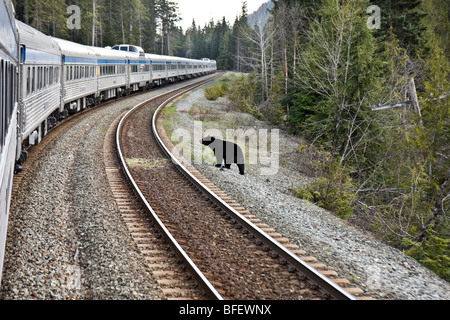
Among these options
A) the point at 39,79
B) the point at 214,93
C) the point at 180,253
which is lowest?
the point at 180,253

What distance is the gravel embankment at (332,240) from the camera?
6.01 meters

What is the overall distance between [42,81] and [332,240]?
914 cm

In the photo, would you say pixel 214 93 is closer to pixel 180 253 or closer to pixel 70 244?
pixel 70 244

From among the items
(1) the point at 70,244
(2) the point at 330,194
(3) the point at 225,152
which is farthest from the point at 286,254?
(3) the point at 225,152

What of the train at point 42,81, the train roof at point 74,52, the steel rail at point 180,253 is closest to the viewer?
the train at point 42,81

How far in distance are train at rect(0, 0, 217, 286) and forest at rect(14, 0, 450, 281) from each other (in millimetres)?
7102

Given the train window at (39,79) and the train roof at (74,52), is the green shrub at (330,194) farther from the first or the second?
the train roof at (74,52)

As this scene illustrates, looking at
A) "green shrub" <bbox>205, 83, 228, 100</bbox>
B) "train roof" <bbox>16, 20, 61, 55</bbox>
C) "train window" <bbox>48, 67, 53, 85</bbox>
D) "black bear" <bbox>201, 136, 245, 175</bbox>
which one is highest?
"green shrub" <bbox>205, 83, 228, 100</bbox>

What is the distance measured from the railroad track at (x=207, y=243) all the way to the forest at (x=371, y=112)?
3.51m

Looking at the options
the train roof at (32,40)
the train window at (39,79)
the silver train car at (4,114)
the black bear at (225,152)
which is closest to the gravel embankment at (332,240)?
the black bear at (225,152)

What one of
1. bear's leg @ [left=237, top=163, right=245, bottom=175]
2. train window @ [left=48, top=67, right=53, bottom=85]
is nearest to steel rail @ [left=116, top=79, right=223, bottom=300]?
bear's leg @ [left=237, top=163, right=245, bottom=175]

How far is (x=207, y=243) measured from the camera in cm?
700

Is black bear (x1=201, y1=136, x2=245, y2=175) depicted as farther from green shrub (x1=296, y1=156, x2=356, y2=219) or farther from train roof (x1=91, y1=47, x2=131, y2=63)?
train roof (x1=91, y1=47, x2=131, y2=63)

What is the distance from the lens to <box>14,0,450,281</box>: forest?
1163cm
